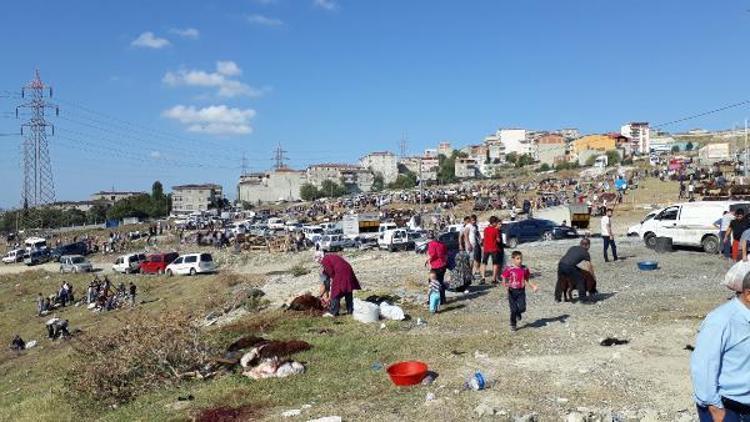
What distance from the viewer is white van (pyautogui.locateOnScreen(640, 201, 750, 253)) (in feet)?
66.1

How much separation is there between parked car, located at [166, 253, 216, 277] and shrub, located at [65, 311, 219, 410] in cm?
2544

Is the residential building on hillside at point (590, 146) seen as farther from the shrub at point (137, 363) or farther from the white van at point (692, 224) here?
the shrub at point (137, 363)

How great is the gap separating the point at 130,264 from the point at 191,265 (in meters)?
6.71

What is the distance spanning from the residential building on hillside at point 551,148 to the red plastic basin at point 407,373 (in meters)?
161

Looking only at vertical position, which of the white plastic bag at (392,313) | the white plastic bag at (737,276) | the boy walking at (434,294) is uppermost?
the white plastic bag at (737,276)

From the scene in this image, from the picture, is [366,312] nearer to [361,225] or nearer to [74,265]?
[361,225]

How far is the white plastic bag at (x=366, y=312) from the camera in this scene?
1274 cm

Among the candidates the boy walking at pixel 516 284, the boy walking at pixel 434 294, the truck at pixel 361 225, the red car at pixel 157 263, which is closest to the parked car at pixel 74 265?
the red car at pixel 157 263

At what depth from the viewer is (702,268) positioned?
17.4m

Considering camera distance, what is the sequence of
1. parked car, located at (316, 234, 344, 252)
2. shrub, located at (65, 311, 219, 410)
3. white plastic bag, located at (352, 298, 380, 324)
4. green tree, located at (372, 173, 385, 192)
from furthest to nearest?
1. green tree, located at (372, 173, 385, 192)
2. parked car, located at (316, 234, 344, 252)
3. white plastic bag, located at (352, 298, 380, 324)
4. shrub, located at (65, 311, 219, 410)

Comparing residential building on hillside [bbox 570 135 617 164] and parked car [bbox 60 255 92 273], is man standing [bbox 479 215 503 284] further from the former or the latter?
residential building on hillside [bbox 570 135 617 164]

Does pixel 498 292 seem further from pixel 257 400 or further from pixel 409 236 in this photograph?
pixel 409 236

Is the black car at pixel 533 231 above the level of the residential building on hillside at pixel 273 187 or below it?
below

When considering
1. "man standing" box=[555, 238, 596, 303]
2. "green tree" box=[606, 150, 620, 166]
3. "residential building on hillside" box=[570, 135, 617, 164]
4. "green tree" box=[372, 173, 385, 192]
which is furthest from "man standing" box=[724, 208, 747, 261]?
"green tree" box=[372, 173, 385, 192]
